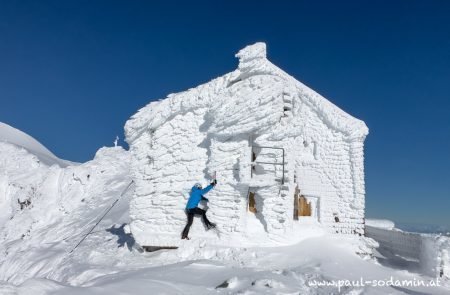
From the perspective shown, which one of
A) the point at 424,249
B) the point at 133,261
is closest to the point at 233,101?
the point at 133,261

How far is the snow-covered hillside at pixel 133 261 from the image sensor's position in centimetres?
695

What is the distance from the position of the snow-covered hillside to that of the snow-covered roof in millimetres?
3808

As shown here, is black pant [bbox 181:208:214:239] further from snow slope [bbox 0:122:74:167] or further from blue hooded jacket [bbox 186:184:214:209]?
snow slope [bbox 0:122:74:167]

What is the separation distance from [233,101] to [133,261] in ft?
19.2

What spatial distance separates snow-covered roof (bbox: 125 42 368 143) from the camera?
1124 cm

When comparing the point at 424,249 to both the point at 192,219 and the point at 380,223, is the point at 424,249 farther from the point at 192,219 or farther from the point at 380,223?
the point at 380,223

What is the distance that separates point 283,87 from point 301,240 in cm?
473

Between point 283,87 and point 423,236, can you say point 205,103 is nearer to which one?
point 283,87

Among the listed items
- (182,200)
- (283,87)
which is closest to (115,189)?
(182,200)

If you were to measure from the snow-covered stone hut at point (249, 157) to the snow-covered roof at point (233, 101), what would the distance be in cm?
4

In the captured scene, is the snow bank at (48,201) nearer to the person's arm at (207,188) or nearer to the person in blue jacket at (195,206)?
the person in blue jacket at (195,206)

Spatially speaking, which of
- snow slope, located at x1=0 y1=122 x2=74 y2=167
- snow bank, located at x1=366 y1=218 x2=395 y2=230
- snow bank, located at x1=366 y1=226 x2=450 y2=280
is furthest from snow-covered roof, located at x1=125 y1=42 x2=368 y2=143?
snow slope, located at x1=0 y1=122 x2=74 y2=167

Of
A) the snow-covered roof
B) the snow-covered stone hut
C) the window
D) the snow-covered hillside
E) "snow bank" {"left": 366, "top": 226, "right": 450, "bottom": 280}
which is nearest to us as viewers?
the snow-covered hillside

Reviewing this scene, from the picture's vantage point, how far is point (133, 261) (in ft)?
36.0
